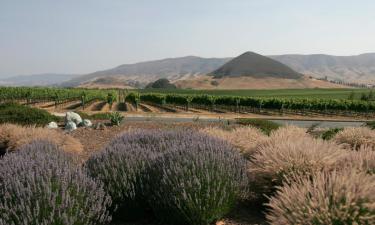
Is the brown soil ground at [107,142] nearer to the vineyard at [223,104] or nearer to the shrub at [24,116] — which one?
the shrub at [24,116]

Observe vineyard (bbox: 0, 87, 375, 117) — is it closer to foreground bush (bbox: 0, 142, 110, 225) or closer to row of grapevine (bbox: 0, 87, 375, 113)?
row of grapevine (bbox: 0, 87, 375, 113)

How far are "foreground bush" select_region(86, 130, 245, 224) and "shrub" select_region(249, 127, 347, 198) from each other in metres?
0.30

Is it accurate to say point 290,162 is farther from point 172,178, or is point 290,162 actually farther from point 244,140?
point 244,140

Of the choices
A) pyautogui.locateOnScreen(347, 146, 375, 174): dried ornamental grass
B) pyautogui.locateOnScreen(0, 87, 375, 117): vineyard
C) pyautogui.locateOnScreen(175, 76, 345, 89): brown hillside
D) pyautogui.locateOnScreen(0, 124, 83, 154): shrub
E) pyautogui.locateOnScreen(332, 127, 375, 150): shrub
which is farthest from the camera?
pyautogui.locateOnScreen(175, 76, 345, 89): brown hillside

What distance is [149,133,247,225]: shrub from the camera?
5.20 meters

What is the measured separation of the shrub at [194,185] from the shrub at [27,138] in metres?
5.59

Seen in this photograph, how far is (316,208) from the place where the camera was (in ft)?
12.7

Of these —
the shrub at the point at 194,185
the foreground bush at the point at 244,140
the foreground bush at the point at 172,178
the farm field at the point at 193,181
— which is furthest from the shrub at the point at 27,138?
the shrub at the point at 194,185

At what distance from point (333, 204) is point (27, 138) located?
369 inches

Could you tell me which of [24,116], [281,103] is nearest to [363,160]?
[24,116]

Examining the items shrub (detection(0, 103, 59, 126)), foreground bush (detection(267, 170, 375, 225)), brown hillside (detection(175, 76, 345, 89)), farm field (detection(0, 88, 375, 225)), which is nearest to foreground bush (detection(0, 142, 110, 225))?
farm field (detection(0, 88, 375, 225))

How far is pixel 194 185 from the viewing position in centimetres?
523

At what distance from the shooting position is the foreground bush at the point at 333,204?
376 cm

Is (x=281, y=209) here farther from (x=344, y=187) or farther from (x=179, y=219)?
(x=179, y=219)
